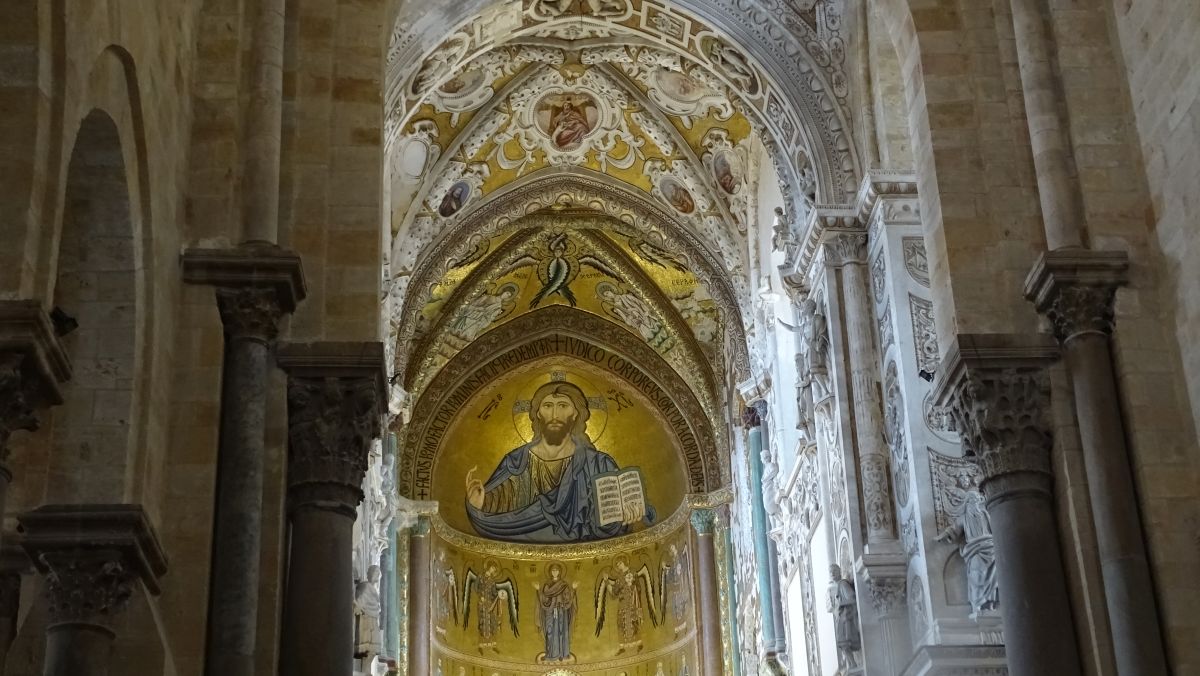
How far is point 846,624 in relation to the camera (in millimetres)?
14242

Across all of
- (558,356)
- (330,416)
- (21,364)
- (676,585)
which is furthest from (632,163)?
(21,364)

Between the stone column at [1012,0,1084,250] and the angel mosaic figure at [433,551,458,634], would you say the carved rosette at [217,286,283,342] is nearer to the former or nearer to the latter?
the stone column at [1012,0,1084,250]

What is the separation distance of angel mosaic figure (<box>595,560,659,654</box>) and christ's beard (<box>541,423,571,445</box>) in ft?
6.81

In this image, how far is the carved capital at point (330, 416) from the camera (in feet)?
31.2

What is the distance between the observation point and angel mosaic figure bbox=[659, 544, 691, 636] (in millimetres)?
23688

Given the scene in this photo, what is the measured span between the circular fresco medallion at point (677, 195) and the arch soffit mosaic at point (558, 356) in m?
4.05

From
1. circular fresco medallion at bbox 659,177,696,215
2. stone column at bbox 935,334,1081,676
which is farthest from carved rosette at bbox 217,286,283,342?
circular fresco medallion at bbox 659,177,696,215

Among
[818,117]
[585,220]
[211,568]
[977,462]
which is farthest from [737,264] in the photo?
[211,568]

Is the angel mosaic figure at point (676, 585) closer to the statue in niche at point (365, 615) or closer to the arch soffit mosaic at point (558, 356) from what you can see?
the arch soffit mosaic at point (558, 356)

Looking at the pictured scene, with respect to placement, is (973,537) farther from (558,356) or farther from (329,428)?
(558,356)

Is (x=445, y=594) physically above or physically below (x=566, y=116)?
below

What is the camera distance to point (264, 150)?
990cm

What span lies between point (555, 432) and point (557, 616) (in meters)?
2.75

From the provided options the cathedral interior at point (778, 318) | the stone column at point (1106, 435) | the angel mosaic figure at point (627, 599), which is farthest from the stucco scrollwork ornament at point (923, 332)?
the angel mosaic figure at point (627, 599)
